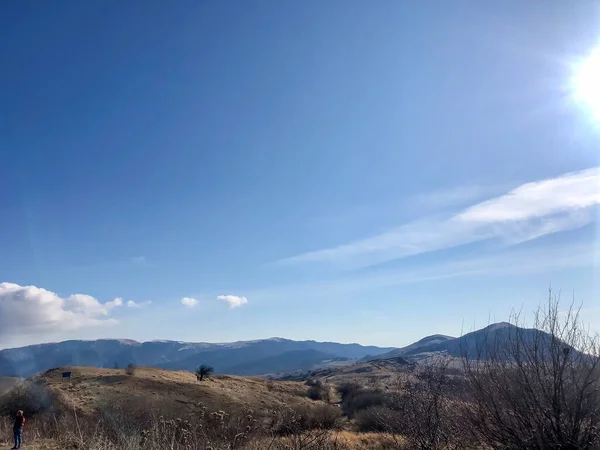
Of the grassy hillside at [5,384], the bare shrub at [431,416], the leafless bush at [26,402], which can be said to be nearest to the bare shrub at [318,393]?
the leafless bush at [26,402]

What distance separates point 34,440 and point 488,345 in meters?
21.5

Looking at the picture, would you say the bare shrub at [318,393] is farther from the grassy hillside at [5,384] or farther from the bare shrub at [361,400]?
the grassy hillside at [5,384]

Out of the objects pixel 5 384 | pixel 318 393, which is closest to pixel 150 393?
pixel 5 384

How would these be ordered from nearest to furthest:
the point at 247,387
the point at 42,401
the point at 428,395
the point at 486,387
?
the point at 486,387
the point at 428,395
the point at 42,401
the point at 247,387

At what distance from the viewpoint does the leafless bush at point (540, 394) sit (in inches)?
360

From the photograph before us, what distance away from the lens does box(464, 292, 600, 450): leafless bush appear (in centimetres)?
915

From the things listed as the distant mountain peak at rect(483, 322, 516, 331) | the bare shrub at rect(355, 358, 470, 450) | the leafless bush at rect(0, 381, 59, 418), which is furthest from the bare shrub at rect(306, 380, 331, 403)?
the distant mountain peak at rect(483, 322, 516, 331)

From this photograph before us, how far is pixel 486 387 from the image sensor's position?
34.6 feet

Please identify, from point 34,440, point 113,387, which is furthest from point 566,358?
point 113,387

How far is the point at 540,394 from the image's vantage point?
9.57 metres

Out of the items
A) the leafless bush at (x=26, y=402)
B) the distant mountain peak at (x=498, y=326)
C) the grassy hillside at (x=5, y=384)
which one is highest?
the distant mountain peak at (x=498, y=326)

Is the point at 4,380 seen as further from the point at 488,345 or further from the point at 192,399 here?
the point at 488,345

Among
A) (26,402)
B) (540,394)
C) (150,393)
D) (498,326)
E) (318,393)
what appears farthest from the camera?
(318,393)

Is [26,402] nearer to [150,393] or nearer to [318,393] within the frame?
[150,393]
